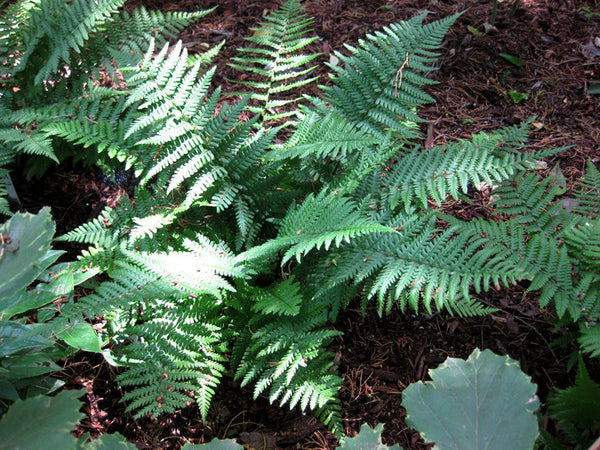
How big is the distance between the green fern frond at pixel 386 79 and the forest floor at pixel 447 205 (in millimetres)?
693

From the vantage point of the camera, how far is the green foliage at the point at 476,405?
101 cm

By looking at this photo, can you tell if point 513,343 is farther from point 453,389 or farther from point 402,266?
point 453,389

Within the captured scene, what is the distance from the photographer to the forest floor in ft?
7.07

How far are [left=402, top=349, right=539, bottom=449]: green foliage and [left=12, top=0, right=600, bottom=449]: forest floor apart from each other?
117 cm

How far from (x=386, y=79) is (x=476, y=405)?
75.3 inches

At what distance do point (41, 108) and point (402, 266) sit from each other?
7.40 ft

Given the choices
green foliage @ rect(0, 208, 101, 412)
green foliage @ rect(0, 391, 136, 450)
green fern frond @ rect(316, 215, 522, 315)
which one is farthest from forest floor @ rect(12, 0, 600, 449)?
green foliage @ rect(0, 391, 136, 450)

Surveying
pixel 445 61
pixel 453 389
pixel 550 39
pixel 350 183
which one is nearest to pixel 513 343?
pixel 350 183

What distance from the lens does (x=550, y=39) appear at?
3570 mm

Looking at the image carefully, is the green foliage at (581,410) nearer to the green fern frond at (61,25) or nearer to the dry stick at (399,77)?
the dry stick at (399,77)

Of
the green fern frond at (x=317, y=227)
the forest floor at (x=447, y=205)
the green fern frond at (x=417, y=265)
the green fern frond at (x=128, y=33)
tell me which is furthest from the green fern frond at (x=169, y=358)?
the green fern frond at (x=128, y=33)

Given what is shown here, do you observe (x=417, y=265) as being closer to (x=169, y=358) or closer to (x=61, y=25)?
(x=169, y=358)

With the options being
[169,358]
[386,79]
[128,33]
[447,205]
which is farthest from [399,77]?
[169,358]

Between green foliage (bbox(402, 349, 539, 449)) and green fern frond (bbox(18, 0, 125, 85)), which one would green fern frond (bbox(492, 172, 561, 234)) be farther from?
green fern frond (bbox(18, 0, 125, 85))
